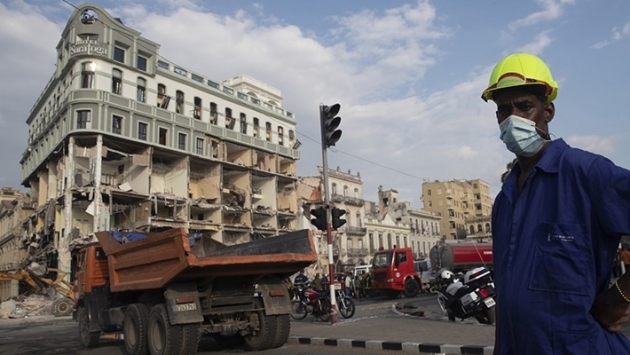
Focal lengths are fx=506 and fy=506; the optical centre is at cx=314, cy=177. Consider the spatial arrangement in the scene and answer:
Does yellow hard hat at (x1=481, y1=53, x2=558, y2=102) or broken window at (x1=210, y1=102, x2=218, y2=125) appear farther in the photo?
broken window at (x1=210, y1=102, x2=218, y2=125)

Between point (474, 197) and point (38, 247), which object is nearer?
point (38, 247)

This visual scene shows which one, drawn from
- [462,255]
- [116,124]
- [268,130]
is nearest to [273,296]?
[462,255]

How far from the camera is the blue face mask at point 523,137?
7.34 ft

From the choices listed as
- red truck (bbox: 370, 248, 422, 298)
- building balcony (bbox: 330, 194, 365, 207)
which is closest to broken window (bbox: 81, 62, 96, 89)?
red truck (bbox: 370, 248, 422, 298)

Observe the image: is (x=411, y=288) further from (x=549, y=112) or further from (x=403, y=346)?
(x=549, y=112)

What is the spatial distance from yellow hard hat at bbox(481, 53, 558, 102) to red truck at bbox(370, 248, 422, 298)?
23195mm

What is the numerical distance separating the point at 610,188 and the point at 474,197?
122m

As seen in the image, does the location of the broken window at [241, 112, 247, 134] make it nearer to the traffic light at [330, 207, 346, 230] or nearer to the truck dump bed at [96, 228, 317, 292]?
the traffic light at [330, 207, 346, 230]

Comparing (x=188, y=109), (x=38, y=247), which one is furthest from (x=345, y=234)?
(x=38, y=247)

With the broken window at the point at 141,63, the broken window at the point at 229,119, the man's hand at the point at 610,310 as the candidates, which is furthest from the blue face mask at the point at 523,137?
the broken window at the point at 229,119

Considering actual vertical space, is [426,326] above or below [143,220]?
below

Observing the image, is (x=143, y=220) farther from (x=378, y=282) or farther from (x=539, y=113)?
(x=539, y=113)

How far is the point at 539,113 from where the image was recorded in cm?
229

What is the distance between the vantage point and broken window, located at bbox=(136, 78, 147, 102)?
130ft
